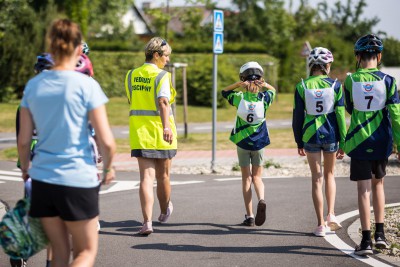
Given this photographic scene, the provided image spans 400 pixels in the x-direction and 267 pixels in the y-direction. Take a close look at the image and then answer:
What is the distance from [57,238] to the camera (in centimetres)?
446

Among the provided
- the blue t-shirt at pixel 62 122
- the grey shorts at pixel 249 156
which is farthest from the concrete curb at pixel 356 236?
the blue t-shirt at pixel 62 122

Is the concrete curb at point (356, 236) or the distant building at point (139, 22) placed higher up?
the distant building at point (139, 22)

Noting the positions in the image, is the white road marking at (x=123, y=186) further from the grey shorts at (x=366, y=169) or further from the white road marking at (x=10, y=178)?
the grey shorts at (x=366, y=169)

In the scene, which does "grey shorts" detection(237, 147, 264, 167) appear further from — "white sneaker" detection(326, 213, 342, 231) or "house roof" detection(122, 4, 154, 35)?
"house roof" detection(122, 4, 154, 35)

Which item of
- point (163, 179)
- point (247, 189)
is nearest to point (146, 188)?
point (163, 179)

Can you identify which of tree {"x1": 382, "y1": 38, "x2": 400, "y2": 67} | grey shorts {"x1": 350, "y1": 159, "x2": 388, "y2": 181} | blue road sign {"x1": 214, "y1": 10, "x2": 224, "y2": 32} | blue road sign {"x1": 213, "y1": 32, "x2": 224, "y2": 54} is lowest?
grey shorts {"x1": 350, "y1": 159, "x2": 388, "y2": 181}

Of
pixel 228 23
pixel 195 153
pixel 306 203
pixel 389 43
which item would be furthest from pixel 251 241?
pixel 389 43

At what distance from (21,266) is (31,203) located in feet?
5.86

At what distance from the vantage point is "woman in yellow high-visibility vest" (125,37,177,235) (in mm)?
7668

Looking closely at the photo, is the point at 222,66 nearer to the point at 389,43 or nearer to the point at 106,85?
the point at 106,85

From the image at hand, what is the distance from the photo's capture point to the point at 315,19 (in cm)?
7719

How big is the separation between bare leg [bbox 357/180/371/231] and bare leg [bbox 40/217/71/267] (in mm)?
3109

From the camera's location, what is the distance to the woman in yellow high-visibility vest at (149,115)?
767 cm

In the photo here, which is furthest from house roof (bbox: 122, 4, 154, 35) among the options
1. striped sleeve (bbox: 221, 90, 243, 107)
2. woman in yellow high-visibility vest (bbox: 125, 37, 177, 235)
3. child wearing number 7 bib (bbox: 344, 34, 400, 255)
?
child wearing number 7 bib (bbox: 344, 34, 400, 255)
